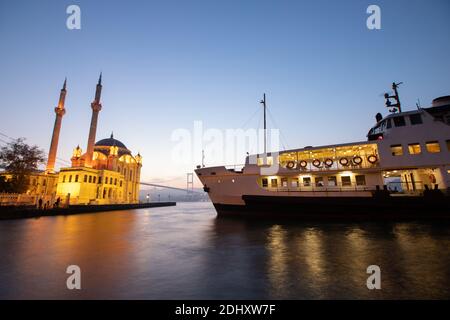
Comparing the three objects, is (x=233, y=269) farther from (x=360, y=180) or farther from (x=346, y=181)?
(x=360, y=180)

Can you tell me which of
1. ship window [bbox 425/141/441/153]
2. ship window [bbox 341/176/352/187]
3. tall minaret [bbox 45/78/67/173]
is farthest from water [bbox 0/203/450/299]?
tall minaret [bbox 45/78/67/173]

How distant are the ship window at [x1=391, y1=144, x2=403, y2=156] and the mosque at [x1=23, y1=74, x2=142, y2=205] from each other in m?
50.2

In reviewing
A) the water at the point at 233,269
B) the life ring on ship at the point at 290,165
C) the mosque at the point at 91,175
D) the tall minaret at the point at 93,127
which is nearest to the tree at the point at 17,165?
the mosque at the point at 91,175

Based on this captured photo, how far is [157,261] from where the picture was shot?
7535 millimetres

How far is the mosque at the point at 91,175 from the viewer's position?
4728cm

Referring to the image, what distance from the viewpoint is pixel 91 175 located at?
49.7 m

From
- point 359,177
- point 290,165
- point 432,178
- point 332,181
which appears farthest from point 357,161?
point 432,178

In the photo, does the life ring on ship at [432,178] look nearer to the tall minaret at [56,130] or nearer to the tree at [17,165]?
the tree at [17,165]

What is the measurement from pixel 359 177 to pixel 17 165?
47.5 metres

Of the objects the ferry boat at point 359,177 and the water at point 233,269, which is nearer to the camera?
the water at point 233,269

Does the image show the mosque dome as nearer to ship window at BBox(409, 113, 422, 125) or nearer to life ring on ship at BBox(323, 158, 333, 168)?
life ring on ship at BBox(323, 158, 333, 168)
